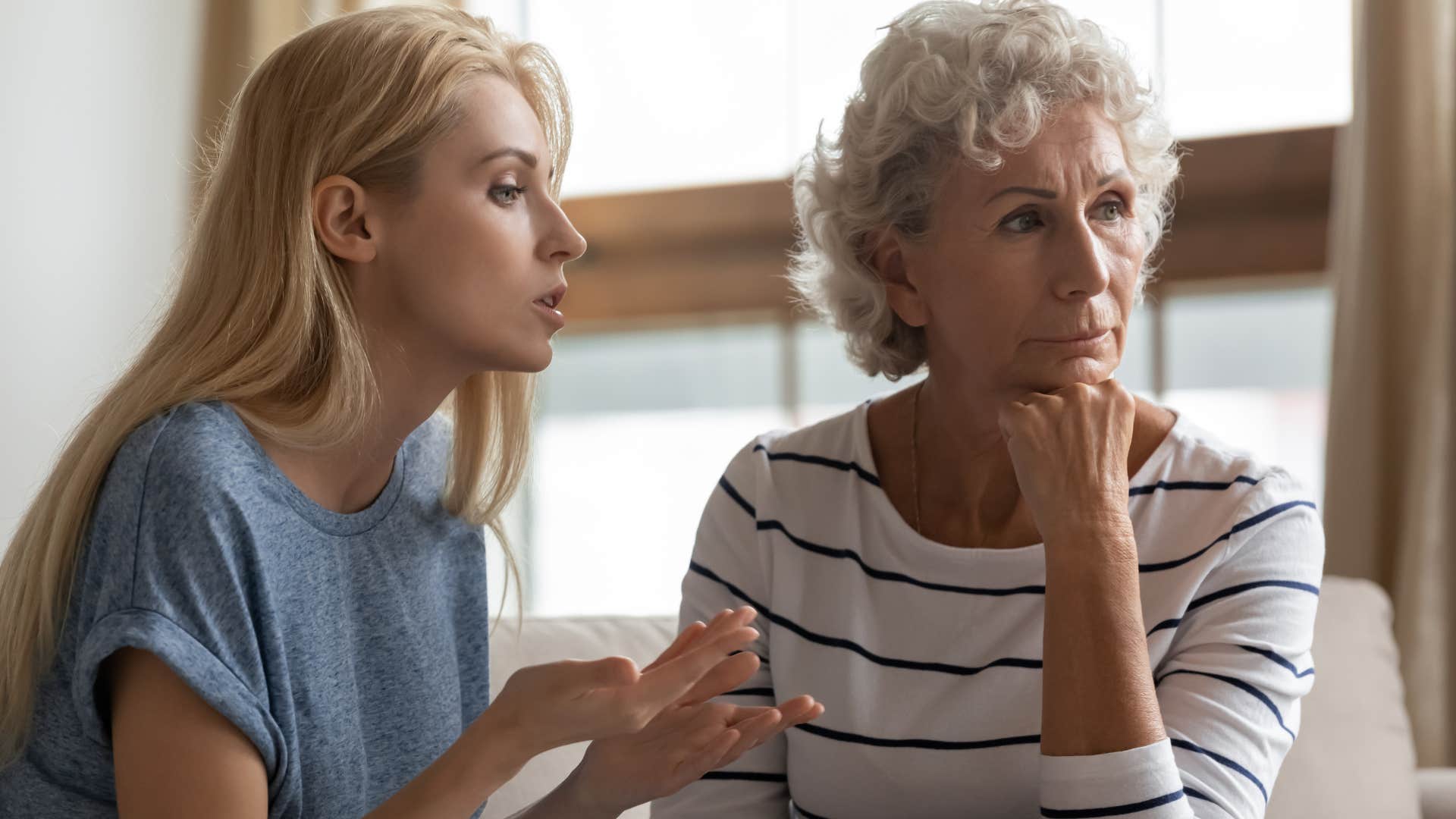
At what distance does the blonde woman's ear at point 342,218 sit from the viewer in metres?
1.20

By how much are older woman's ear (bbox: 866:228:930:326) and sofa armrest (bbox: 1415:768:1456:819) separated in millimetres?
932

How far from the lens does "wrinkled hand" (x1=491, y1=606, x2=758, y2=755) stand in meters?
0.96

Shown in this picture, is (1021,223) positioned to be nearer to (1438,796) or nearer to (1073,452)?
(1073,452)

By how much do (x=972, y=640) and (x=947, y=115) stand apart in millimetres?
554

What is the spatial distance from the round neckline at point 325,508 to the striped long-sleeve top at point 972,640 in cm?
35

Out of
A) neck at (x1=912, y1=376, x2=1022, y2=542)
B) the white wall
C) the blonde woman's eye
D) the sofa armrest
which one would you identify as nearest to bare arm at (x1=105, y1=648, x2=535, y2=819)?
the blonde woman's eye

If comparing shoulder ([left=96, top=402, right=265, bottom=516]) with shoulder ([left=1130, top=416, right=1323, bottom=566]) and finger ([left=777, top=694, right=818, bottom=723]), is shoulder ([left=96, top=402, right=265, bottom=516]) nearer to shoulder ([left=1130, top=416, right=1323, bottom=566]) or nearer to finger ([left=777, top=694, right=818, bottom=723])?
finger ([left=777, top=694, right=818, bottom=723])

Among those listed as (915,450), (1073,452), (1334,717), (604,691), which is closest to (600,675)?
(604,691)

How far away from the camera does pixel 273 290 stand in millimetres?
1175

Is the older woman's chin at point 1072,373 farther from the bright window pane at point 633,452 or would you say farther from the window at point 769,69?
the bright window pane at point 633,452

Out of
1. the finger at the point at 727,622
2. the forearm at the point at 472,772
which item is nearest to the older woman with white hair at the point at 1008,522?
the finger at the point at 727,622

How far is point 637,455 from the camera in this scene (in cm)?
346

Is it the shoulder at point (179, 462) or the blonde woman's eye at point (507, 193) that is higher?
the blonde woman's eye at point (507, 193)

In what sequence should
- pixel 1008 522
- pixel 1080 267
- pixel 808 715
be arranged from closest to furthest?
pixel 808 715
pixel 1080 267
pixel 1008 522
